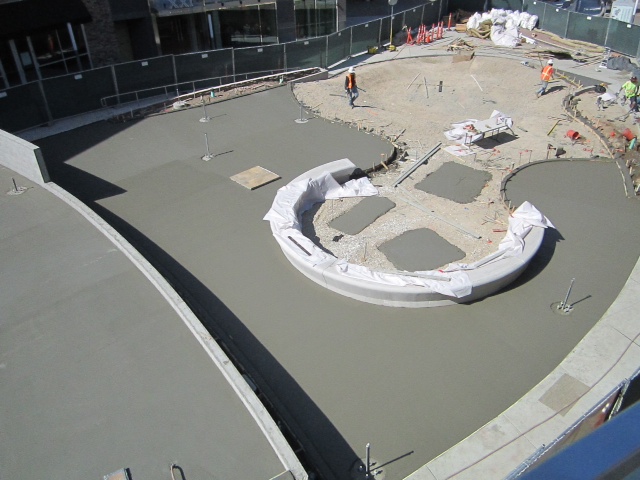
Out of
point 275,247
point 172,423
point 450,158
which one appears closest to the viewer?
point 172,423

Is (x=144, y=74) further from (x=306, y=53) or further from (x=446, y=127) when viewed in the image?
(x=446, y=127)

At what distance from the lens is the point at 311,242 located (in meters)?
13.0

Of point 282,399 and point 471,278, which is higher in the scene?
point 471,278

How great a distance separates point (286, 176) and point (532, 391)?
9977 mm

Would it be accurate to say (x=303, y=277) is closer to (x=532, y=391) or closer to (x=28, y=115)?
(x=532, y=391)

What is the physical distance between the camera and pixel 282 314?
11539mm

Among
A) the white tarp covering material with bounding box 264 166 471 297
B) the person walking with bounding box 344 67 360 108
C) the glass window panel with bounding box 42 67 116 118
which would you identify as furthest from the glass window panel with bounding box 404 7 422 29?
the white tarp covering material with bounding box 264 166 471 297

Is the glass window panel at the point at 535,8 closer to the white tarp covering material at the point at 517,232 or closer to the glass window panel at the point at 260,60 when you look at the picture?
the glass window panel at the point at 260,60

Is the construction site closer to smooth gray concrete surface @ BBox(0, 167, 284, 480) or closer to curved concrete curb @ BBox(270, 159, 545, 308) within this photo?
smooth gray concrete surface @ BBox(0, 167, 284, 480)

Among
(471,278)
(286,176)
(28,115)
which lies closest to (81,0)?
(28,115)

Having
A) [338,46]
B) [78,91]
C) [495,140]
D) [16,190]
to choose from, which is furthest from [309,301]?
[338,46]

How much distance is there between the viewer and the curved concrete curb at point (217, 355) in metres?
7.37

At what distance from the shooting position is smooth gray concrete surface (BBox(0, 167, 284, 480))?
294 inches

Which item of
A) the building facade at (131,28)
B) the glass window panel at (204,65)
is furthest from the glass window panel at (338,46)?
the glass window panel at (204,65)
